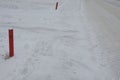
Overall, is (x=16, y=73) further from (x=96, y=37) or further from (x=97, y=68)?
(x=96, y=37)

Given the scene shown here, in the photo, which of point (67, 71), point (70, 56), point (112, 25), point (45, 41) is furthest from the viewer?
point (112, 25)

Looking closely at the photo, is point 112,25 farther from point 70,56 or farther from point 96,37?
point 70,56

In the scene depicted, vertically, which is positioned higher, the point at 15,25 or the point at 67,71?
the point at 15,25

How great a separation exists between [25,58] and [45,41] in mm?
1594

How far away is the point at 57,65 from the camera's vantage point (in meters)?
5.17

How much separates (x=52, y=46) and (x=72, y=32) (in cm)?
202

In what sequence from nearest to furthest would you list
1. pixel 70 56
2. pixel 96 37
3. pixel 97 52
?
pixel 70 56 < pixel 97 52 < pixel 96 37

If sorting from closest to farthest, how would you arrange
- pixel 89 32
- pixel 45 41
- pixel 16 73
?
pixel 16 73 → pixel 45 41 → pixel 89 32

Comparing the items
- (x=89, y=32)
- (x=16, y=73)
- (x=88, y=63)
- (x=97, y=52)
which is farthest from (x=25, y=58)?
(x=89, y=32)

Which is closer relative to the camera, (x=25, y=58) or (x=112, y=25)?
(x=25, y=58)

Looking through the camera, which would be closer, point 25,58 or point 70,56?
point 25,58

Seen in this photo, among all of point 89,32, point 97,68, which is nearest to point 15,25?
point 89,32

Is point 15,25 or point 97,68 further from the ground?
point 15,25

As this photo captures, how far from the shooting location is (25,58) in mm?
5301
